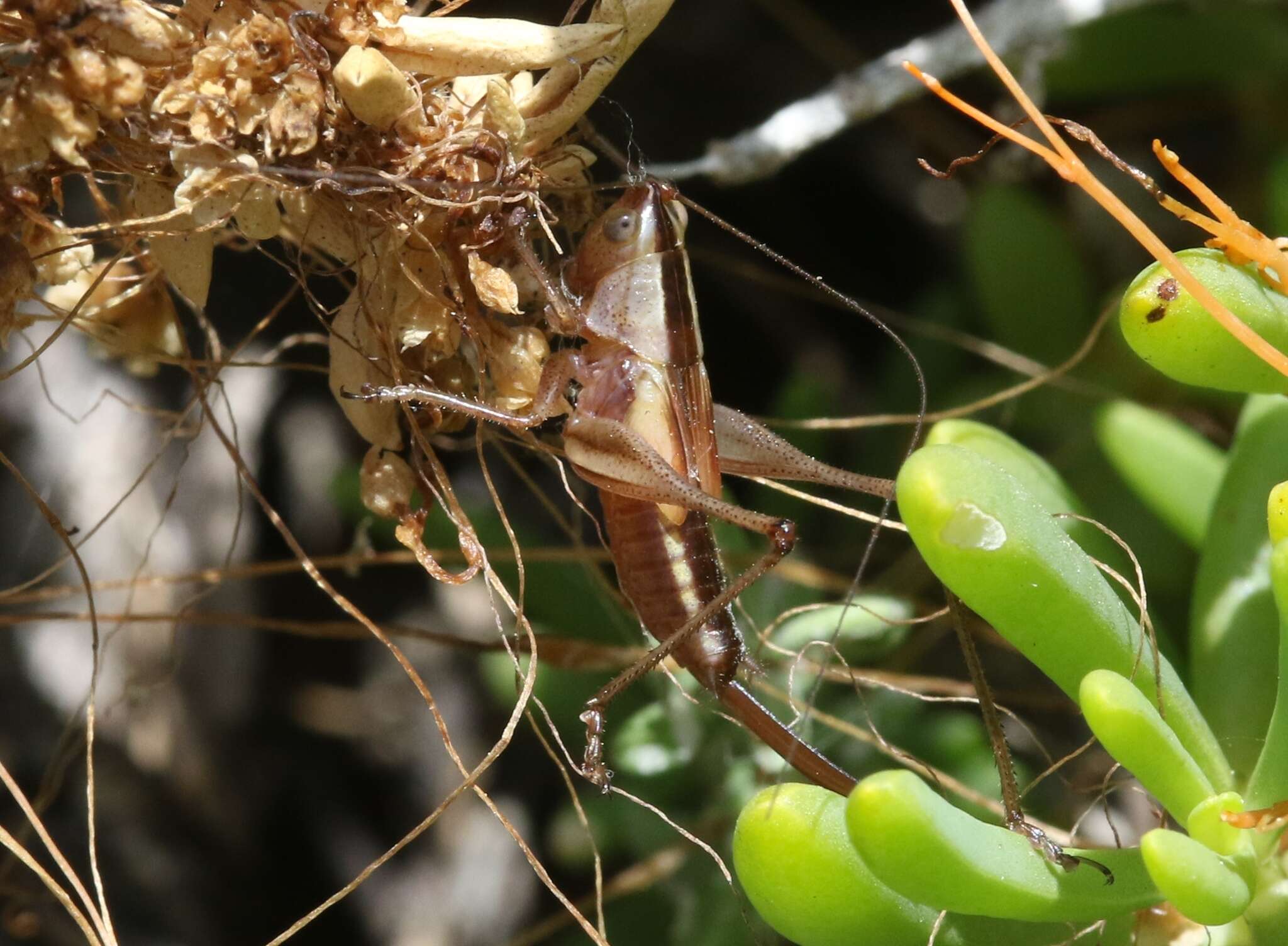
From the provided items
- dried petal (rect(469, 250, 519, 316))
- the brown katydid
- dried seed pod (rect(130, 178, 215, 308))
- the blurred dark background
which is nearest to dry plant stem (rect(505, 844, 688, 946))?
the blurred dark background

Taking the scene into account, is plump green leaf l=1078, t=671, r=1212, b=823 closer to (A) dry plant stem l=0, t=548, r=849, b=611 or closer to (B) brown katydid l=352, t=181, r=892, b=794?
(B) brown katydid l=352, t=181, r=892, b=794

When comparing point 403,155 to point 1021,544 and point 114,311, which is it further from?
point 1021,544

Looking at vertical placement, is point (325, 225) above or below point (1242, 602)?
above

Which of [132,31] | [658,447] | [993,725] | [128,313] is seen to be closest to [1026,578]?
[993,725]

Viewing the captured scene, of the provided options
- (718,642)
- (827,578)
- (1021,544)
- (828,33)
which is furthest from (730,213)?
(1021,544)

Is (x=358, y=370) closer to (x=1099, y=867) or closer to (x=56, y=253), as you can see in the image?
(x=56, y=253)

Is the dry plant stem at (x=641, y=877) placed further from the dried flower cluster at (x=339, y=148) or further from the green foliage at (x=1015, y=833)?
the dried flower cluster at (x=339, y=148)
